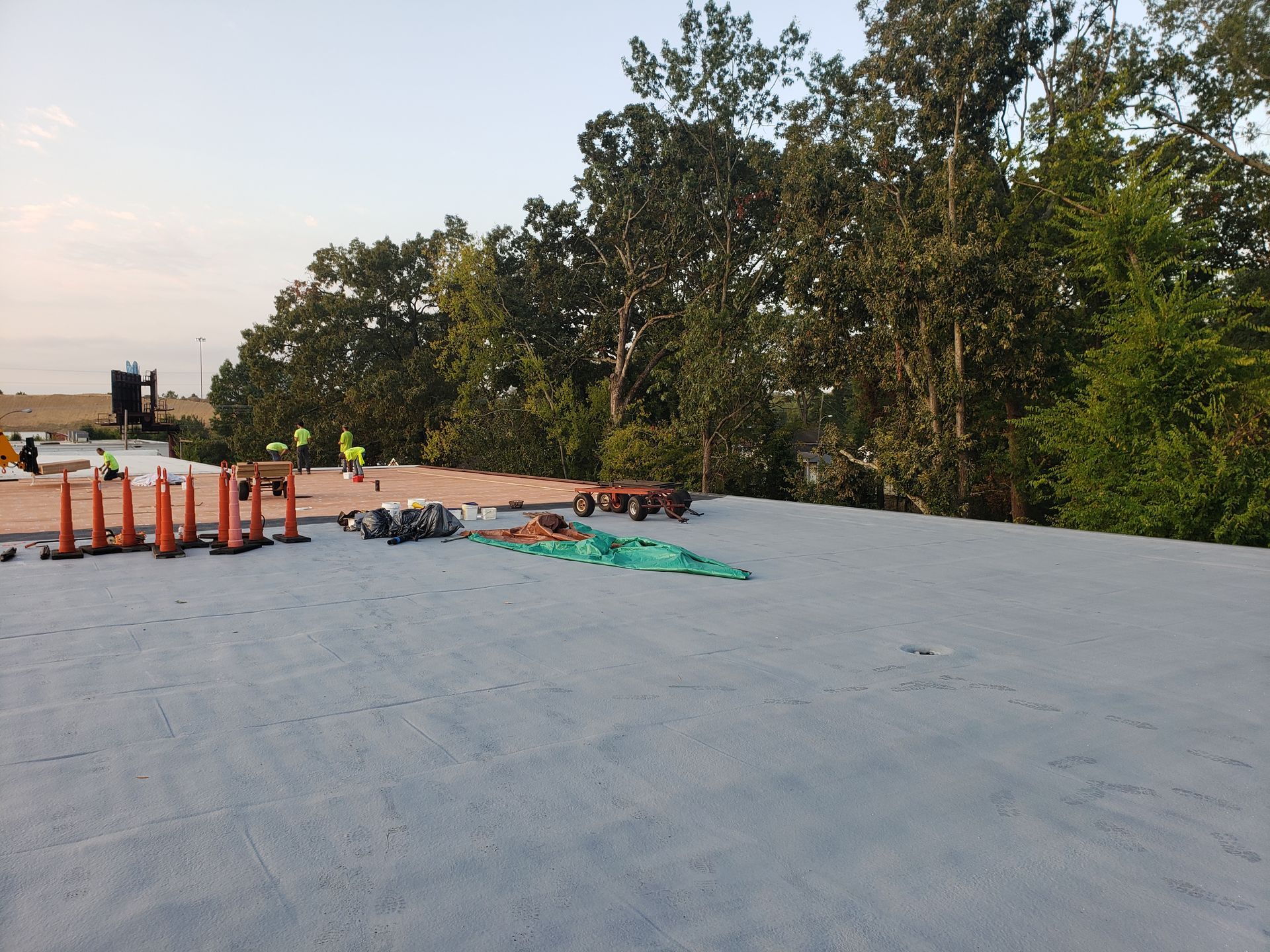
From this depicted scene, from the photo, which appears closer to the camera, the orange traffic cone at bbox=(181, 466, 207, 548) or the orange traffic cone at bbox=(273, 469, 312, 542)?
the orange traffic cone at bbox=(181, 466, 207, 548)

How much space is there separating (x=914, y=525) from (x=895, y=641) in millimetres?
7635

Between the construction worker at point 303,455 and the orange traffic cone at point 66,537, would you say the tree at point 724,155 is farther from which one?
the orange traffic cone at point 66,537

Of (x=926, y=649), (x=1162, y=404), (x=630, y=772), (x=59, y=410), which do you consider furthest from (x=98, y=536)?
(x=59, y=410)

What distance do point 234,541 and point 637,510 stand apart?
19.2 ft

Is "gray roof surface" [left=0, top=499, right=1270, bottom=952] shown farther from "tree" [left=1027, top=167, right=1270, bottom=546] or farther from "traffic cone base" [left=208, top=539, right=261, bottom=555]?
"tree" [left=1027, top=167, right=1270, bottom=546]

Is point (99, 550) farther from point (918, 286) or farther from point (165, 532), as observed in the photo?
point (918, 286)

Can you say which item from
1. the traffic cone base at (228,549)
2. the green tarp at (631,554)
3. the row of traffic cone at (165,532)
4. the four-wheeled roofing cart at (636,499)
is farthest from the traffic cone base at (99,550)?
the four-wheeled roofing cart at (636,499)

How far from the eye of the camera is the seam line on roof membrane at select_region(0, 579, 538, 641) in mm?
6219

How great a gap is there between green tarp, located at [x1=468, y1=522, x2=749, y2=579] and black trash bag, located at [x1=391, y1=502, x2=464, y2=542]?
4.67 ft

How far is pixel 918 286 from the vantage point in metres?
22.6

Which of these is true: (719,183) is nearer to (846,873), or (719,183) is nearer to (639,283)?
(639,283)

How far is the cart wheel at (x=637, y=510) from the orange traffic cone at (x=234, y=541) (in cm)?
560

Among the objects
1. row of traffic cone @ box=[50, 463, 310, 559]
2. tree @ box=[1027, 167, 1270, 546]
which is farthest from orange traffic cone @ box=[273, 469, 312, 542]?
tree @ box=[1027, 167, 1270, 546]

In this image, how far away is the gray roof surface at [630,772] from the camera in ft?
8.77
